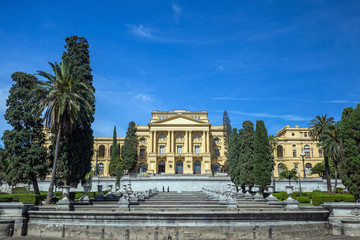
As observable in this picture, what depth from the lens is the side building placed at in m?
70.7

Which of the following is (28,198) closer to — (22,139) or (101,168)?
(22,139)

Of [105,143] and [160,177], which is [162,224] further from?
[105,143]

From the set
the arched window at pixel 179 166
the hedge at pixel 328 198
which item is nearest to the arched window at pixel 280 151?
the arched window at pixel 179 166

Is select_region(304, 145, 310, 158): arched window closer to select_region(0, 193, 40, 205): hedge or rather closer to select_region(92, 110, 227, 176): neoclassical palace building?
select_region(92, 110, 227, 176): neoclassical palace building

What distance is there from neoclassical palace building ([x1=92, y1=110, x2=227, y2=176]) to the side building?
1466cm

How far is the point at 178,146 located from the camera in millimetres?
70000

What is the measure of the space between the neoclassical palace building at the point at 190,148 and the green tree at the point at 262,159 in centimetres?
2732

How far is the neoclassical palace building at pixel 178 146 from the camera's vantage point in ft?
216

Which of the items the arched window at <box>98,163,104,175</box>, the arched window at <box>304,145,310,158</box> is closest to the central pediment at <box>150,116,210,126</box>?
the arched window at <box>98,163,104,175</box>

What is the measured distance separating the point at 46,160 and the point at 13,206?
1336cm

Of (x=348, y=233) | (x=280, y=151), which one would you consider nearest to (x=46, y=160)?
(x=348, y=233)

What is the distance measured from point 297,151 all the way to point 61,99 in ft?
205

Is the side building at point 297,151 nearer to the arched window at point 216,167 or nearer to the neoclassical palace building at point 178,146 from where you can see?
the arched window at point 216,167

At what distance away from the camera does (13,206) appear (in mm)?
13797
